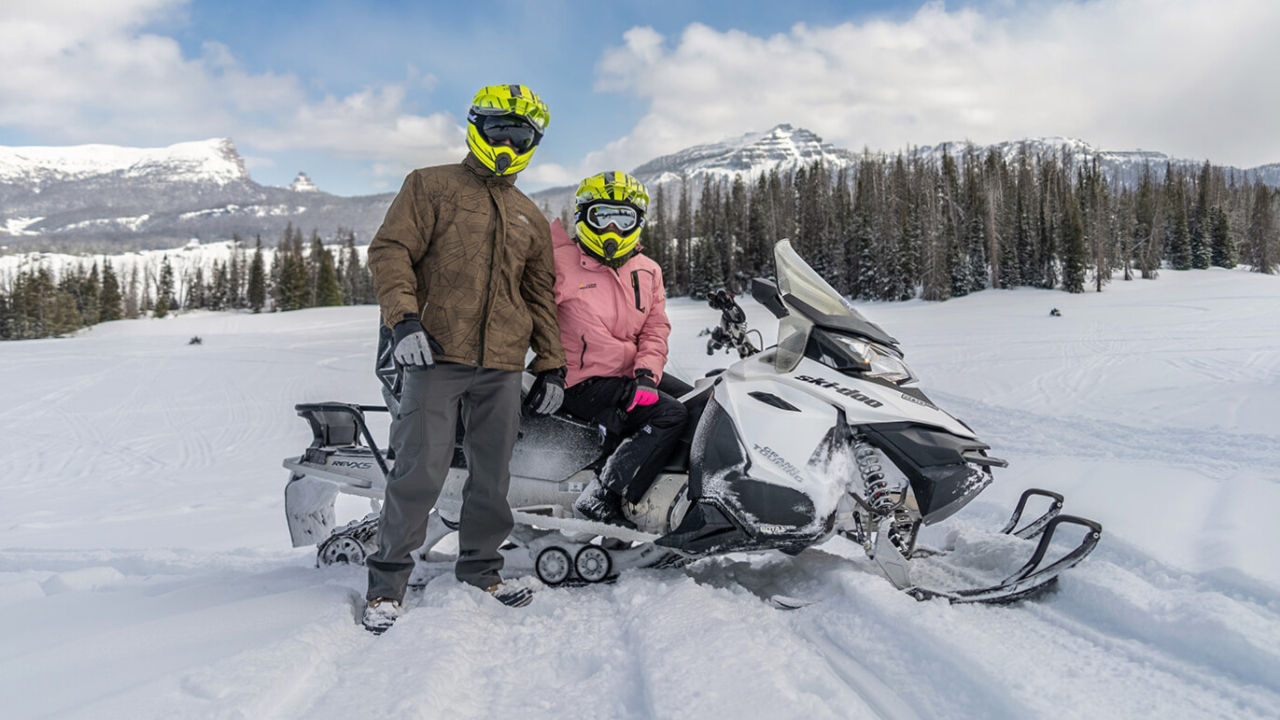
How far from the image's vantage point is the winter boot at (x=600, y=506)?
10.4 ft

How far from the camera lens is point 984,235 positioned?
50.5m

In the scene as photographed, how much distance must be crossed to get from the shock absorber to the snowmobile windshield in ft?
1.54

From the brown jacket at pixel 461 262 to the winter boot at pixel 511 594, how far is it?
0.92 m

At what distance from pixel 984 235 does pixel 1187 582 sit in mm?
53803

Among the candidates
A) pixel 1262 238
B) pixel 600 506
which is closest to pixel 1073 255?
pixel 1262 238

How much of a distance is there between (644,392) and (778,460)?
0.64 metres

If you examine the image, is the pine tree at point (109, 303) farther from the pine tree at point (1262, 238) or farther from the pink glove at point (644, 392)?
the pine tree at point (1262, 238)

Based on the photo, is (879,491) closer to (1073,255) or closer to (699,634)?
(699,634)

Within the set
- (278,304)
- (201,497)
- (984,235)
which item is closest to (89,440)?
(201,497)

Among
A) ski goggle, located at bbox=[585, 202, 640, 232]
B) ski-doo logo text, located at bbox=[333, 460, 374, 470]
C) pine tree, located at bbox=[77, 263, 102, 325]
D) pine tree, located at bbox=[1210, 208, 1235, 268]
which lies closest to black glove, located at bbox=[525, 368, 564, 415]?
ski goggle, located at bbox=[585, 202, 640, 232]

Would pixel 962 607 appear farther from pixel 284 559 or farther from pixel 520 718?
pixel 284 559

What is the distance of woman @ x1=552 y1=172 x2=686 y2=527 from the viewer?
10.3 feet

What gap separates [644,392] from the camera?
3.11 metres

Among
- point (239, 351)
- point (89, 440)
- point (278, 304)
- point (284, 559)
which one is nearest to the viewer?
point (284, 559)
